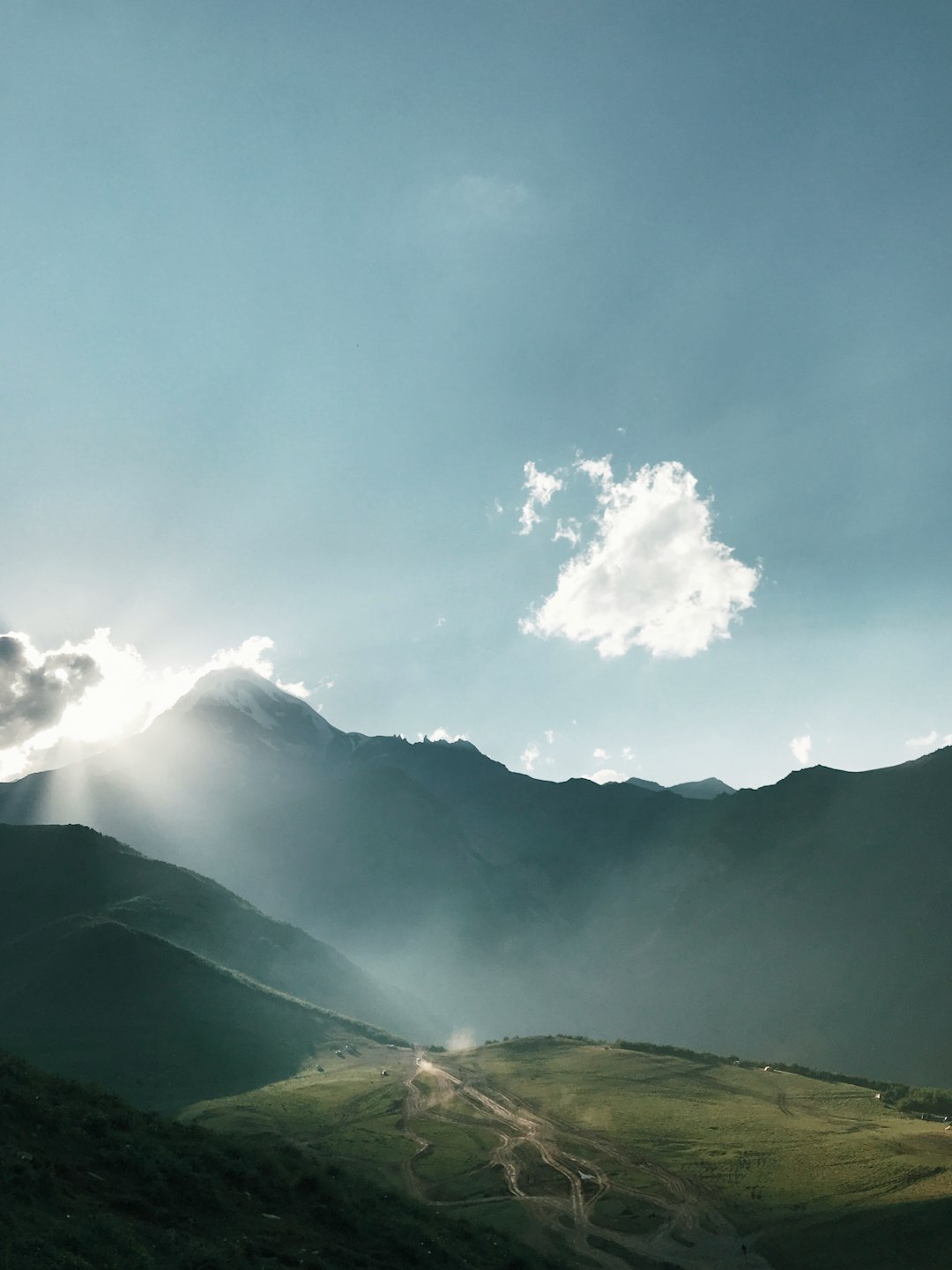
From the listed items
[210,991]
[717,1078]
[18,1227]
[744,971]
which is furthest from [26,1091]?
[744,971]

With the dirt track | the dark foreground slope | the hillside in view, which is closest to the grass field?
the dirt track

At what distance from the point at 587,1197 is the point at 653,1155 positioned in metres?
9.46

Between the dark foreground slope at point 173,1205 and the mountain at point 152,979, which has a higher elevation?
the dark foreground slope at point 173,1205

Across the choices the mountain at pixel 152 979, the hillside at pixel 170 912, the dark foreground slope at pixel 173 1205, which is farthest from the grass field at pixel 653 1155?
the hillside at pixel 170 912

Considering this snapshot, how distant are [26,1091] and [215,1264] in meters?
12.2

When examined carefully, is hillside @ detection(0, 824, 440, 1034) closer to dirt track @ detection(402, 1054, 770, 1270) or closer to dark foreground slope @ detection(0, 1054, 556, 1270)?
dirt track @ detection(402, 1054, 770, 1270)

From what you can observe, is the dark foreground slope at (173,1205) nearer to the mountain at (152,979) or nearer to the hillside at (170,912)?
the mountain at (152,979)

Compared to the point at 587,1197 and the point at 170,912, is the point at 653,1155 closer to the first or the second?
the point at 587,1197

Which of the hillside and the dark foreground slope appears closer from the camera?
the dark foreground slope

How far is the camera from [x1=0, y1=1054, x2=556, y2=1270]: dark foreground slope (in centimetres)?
2006

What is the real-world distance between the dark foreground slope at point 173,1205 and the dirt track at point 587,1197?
787cm

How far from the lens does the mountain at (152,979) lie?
293ft

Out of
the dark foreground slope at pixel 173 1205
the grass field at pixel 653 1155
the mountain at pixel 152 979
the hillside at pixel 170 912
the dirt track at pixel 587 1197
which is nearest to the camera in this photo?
the dark foreground slope at pixel 173 1205

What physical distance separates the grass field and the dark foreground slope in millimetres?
10938
